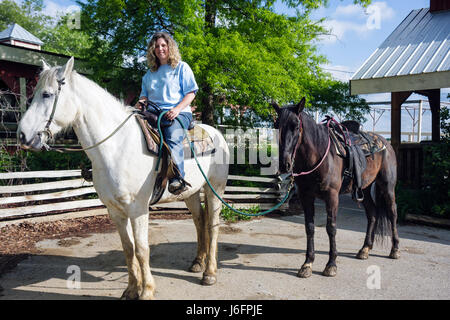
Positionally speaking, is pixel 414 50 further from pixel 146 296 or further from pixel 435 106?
pixel 146 296

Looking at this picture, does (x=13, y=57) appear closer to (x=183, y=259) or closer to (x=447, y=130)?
(x=183, y=259)

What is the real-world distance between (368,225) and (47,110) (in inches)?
191

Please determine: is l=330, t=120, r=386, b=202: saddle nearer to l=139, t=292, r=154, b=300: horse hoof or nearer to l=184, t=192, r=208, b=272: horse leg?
l=184, t=192, r=208, b=272: horse leg

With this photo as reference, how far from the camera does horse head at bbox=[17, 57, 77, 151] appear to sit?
2.67 m

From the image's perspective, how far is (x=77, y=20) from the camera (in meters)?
8.21

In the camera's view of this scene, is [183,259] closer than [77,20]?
Yes

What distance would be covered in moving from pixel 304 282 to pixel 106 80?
7.90 metres

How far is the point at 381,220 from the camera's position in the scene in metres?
5.34

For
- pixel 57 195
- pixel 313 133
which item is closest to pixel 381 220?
pixel 313 133

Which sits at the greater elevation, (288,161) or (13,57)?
(13,57)

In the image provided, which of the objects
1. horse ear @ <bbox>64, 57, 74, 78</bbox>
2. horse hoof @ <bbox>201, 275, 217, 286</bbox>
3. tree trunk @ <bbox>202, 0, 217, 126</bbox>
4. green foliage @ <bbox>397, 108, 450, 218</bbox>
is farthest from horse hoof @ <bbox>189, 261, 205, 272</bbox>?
green foliage @ <bbox>397, 108, 450, 218</bbox>

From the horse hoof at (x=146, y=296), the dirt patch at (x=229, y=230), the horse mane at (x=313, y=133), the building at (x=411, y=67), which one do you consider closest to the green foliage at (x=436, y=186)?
the building at (x=411, y=67)

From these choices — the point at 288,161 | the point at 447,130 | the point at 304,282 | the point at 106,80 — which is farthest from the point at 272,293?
the point at 106,80
